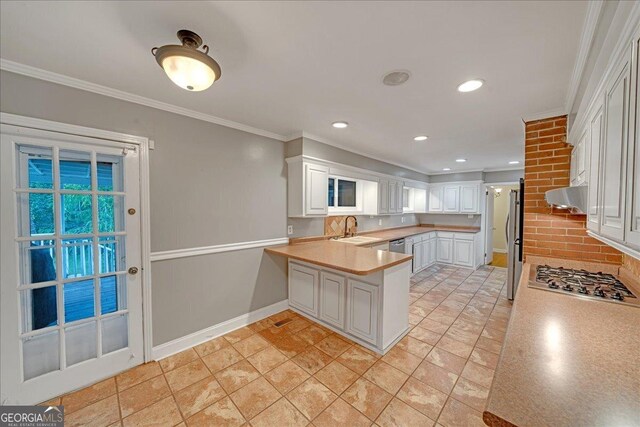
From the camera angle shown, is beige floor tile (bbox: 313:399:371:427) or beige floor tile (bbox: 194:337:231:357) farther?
beige floor tile (bbox: 194:337:231:357)

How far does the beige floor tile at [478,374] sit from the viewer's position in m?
1.94

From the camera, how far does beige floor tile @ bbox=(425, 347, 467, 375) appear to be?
6.91ft

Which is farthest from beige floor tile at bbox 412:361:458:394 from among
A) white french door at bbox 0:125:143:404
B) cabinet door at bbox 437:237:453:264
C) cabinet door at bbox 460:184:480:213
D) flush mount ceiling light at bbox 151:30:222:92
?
cabinet door at bbox 460:184:480:213

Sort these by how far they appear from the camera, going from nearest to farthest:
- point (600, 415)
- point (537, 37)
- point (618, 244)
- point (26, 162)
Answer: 1. point (600, 415)
2. point (618, 244)
3. point (537, 37)
4. point (26, 162)

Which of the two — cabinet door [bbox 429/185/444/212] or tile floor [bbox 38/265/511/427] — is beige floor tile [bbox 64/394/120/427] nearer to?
tile floor [bbox 38/265/511/427]

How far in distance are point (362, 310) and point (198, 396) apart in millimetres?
1526

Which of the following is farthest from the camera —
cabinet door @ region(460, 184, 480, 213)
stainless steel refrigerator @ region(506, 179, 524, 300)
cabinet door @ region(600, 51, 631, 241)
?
cabinet door @ region(460, 184, 480, 213)

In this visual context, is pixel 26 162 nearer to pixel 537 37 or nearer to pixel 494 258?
pixel 537 37

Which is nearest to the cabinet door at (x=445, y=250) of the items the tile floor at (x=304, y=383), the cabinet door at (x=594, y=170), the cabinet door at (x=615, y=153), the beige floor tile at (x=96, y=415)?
the tile floor at (x=304, y=383)

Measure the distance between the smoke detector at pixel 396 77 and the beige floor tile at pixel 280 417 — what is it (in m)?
2.45

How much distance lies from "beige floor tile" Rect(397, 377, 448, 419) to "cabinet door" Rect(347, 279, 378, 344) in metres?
0.50

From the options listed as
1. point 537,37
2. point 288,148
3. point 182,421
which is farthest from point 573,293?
point 288,148

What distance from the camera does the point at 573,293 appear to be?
154 cm

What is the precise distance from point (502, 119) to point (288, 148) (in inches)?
97.4
